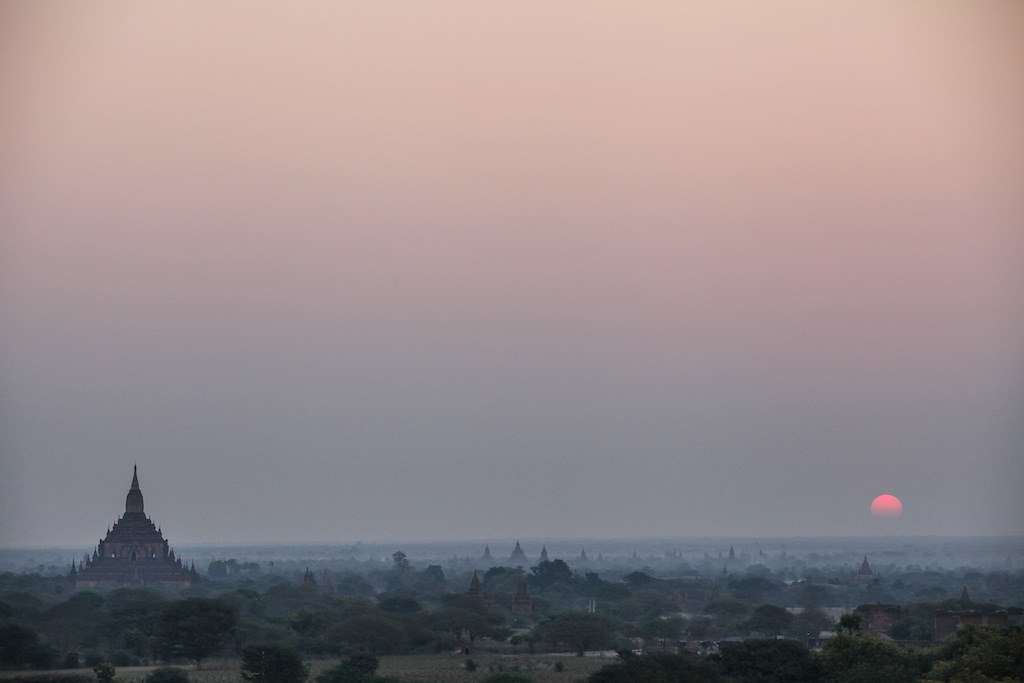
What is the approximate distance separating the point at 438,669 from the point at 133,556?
5657 centimetres

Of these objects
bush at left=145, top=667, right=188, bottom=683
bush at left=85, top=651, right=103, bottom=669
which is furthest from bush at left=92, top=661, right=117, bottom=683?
bush at left=85, top=651, right=103, bottom=669

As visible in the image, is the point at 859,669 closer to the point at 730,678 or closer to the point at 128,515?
the point at 730,678

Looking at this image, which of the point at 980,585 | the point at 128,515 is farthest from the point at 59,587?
the point at 980,585

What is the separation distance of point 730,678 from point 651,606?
68913 mm

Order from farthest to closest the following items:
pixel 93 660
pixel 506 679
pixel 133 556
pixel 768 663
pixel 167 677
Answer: pixel 133 556 < pixel 93 660 < pixel 167 677 < pixel 506 679 < pixel 768 663

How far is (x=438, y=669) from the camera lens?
245ft

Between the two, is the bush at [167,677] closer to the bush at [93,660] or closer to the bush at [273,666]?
the bush at [273,666]

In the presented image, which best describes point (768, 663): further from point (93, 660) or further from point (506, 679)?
point (93, 660)

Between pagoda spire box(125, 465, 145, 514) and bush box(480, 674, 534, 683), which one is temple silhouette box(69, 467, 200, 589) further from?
bush box(480, 674, 534, 683)

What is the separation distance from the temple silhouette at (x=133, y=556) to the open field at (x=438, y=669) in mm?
47060

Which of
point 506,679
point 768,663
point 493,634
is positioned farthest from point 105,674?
point 493,634

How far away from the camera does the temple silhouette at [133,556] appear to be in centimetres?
12550

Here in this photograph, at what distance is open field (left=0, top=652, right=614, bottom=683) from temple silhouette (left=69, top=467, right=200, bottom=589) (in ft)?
154

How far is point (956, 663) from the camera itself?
51.5 metres
